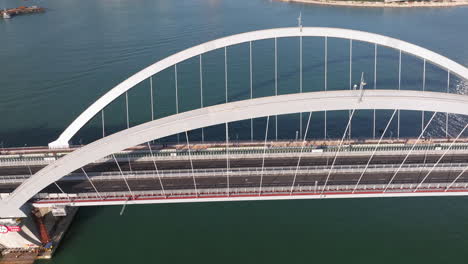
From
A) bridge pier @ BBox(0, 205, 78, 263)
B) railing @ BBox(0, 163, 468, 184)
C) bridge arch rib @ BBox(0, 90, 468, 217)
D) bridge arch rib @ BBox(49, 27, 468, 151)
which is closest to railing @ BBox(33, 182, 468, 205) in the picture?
bridge pier @ BBox(0, 205, 78, 263)

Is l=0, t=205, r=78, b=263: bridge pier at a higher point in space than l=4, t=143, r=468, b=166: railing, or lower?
lower

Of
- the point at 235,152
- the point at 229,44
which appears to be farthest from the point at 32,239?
the point at 229,44

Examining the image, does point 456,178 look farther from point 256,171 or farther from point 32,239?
point 32,239

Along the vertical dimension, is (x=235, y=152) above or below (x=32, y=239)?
above

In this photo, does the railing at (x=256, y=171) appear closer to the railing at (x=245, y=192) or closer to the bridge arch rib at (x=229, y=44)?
the railing at (x=245, y=192)

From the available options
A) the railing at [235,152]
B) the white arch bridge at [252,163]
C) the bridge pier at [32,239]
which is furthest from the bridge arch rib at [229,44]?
the bridge pier at [32,239]

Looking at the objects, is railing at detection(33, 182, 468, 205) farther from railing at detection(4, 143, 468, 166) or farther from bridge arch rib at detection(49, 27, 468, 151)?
bridge arch rib at detection(49, 27, 468, 151)
